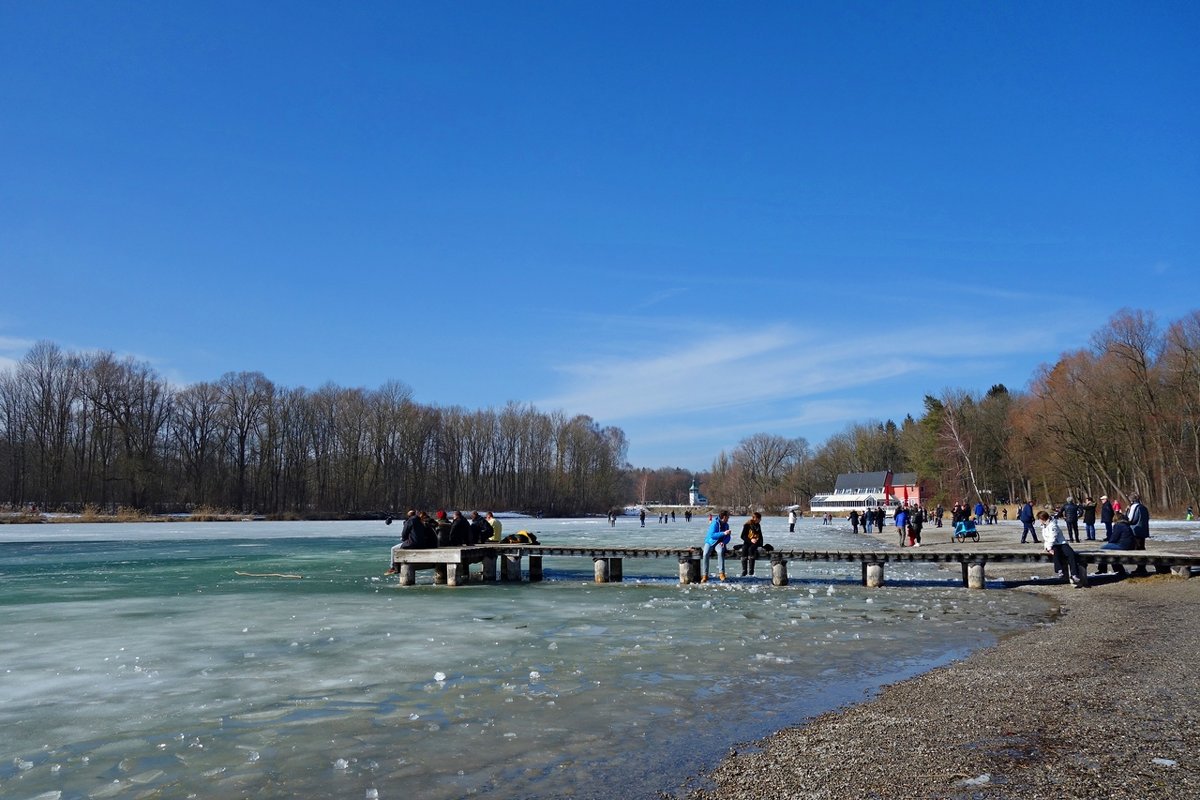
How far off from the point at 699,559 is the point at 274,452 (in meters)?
75.7

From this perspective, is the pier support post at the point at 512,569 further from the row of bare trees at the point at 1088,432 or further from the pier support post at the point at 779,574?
the row of bare trees at the point at 1088,432

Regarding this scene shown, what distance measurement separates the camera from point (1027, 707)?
7.99 m

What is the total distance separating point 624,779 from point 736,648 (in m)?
6.06

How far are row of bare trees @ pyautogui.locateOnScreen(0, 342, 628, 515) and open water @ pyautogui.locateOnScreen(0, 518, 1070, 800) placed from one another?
63.6 m

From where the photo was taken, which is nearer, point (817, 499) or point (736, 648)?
point (736, 648)

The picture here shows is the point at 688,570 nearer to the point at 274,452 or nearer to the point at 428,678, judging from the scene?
the point at 428,678

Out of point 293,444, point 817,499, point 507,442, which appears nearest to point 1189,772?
point 293,444

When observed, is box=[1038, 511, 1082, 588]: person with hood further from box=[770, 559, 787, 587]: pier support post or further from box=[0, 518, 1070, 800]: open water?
box=[770, 559, 787, 587]: pier support post

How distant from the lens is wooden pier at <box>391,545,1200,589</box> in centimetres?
1970

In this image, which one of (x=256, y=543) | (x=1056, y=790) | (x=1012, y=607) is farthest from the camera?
A: (x=256, y=543)

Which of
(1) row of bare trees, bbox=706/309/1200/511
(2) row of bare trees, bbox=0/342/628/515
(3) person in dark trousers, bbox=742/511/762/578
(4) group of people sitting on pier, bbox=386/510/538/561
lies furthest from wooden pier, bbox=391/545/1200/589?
(2) row of bare trees, bbox=0/342/628/515

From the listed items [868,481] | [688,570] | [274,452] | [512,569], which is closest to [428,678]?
[688,570]

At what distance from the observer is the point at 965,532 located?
3459 centimetres

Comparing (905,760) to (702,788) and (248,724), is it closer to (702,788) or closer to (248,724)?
(702,788)
